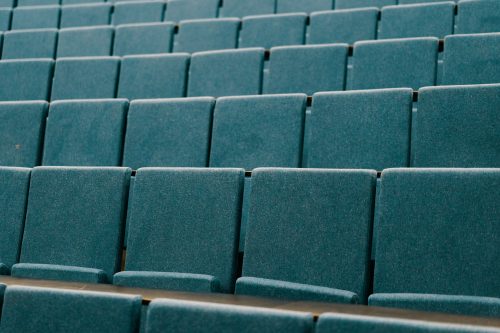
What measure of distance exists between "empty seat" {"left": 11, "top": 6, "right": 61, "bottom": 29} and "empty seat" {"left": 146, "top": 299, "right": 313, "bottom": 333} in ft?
1.88

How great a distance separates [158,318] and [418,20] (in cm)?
38

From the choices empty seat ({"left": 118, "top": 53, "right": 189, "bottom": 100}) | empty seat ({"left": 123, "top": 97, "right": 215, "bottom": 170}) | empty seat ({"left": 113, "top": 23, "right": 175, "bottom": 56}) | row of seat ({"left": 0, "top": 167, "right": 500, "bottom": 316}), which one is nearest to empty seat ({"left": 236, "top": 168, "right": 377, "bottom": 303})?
row of seat ({"left": 0, "top": 167, "right": 500, "bottom": 316})

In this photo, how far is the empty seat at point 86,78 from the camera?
500mm

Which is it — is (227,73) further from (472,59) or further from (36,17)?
(36,17)

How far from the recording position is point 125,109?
409 millimetres

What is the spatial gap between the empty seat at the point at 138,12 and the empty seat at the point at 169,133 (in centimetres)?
29

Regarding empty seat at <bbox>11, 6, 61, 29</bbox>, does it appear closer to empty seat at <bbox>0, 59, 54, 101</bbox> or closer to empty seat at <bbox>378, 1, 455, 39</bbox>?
A: empty seat at <bbox>0, 59, 54, 101</bbox>

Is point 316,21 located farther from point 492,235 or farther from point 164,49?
point 492,235

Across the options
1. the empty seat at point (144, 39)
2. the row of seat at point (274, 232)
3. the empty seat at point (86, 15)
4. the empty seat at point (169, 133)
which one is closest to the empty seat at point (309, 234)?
the row of seat at point (274, 232)

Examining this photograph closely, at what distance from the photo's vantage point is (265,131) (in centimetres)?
38

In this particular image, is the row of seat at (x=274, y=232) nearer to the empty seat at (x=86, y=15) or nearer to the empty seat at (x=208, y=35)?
the empty seat at (x=208, y=35)

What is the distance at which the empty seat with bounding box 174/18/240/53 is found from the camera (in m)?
0.55

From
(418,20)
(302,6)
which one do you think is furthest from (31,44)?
(418,20)

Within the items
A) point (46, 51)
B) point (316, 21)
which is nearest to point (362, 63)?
point (316, 21)
